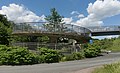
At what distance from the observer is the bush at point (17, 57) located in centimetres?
2318

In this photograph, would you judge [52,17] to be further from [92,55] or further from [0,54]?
[0,54]

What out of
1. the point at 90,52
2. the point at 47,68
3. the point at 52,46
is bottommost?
the point at 47,68

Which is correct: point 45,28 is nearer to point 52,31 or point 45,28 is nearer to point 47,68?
point 52,31

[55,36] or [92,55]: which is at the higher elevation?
[55,36]

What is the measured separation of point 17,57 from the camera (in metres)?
23.3

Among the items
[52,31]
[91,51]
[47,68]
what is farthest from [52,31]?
[47,68]

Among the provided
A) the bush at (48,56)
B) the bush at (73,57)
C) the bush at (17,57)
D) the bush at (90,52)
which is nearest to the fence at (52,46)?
the bush at (73,57)

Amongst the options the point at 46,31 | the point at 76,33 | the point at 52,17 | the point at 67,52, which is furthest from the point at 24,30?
the point at 52,17

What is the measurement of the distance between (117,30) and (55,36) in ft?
102

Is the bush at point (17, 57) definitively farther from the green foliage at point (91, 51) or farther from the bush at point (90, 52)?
the green foliage at point (91, 51)

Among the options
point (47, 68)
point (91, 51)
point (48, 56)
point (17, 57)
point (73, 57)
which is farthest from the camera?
point (91, 51)

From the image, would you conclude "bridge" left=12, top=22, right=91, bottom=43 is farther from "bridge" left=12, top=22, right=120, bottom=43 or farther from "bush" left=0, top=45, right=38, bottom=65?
"bush" left=0, top=45, right=38, bottom=65

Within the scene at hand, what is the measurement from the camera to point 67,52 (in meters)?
31.0

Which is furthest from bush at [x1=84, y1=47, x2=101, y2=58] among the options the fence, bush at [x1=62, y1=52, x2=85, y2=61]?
the fence
